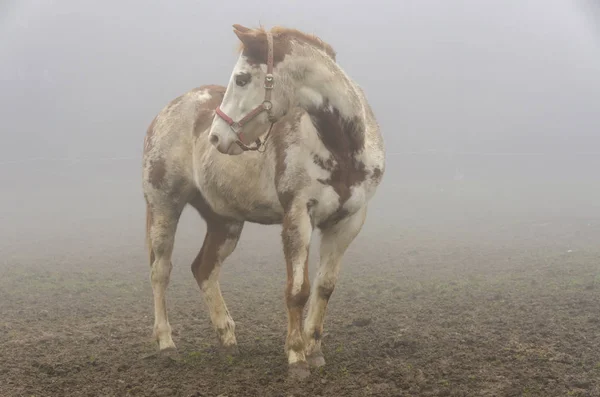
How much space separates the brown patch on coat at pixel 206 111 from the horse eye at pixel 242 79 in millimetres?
1022

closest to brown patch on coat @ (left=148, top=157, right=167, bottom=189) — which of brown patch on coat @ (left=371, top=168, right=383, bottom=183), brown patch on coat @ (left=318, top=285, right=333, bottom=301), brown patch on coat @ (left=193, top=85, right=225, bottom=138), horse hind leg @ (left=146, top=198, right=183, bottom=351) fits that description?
horse hind leg @ (left=146, top=198, right=183, bottom=351)

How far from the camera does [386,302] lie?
837 cm

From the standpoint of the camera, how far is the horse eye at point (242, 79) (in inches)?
186

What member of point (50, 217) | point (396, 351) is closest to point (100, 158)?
point (50, 217)

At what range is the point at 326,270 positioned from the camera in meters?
5.25

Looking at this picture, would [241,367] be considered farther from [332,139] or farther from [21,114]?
[21,114]

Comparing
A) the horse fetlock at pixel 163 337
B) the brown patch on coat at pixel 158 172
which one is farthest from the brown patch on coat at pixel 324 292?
the brown patch on coat at pixel 158 172

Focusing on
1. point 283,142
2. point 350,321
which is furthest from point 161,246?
point 350,321

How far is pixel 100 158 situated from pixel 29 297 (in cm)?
3175

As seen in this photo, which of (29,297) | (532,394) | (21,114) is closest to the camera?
(532,394)

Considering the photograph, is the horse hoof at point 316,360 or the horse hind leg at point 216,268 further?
the horse hind leg at point 216,268

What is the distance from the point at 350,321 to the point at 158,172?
2.80m

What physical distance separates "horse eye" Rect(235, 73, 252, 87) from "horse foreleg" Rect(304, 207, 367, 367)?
4.54 feet

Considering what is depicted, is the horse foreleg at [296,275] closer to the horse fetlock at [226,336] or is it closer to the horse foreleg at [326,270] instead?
the horse foreleg at [326,270]
